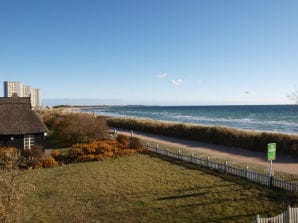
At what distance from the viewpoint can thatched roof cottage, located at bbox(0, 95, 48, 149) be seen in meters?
30.1

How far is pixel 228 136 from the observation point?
36.5 meters

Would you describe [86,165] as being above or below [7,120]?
below

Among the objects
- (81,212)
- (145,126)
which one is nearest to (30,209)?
(81,212)

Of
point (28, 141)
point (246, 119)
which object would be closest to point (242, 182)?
point (28, 141)

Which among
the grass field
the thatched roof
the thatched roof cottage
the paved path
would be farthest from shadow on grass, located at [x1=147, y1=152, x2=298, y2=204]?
the thatched roof

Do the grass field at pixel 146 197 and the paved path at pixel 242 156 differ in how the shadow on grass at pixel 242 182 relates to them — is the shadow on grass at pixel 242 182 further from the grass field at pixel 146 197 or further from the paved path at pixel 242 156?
the paved path at pixel 242 156

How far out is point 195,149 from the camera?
3453 centimetres

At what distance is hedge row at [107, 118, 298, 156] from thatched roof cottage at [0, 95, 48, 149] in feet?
60.0

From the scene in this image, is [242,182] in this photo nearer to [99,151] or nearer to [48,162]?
[99,151]

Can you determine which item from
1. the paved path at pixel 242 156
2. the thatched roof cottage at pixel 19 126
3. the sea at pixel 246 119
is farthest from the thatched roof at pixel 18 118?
the sea at pixel 246 119

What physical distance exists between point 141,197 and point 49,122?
129 ft

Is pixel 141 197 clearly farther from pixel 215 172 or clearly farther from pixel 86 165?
pixel 86 165

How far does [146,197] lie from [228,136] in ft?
68.3

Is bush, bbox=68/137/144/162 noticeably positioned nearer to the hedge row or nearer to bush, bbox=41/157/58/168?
bush, bbox=41/157/58/168
